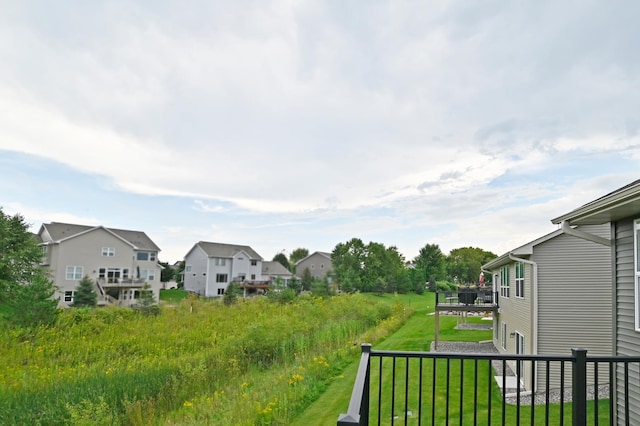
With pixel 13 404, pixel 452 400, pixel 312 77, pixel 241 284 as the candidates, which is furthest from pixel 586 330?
pixel 241 284

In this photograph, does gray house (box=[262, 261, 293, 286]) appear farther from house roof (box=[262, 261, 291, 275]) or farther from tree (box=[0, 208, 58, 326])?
tree (box=[0, 208, 58, 326])

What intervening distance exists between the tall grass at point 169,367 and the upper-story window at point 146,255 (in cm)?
1388

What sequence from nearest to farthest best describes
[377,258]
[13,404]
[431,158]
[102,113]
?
[13,404] < [102,113] < [431,158] < [377,258]

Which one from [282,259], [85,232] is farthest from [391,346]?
[282,259]

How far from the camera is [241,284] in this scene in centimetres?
4062

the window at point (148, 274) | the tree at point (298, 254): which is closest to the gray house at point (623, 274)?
the window at point (148, 274)

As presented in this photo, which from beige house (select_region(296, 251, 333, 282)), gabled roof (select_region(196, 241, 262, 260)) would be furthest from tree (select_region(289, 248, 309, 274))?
gabled roof (select_region(196, 241, 262, 260))

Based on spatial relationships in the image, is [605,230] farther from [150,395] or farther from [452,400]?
[150,395]

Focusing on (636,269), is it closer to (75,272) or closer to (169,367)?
(169,367)

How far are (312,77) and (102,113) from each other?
6386 mm

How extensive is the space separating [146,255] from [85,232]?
5.47 metres

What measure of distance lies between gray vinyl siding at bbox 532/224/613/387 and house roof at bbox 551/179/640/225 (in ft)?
14.7

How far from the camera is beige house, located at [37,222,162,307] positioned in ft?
90.5

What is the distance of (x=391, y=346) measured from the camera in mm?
14391
